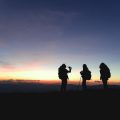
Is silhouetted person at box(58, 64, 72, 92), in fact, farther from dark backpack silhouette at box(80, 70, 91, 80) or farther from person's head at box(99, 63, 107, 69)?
person's head at box(99, 63, 107, 69)

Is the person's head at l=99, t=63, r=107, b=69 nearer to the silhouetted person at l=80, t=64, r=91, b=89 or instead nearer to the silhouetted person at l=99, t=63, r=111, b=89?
the silhouetted person at l=99, t=63, r=111, b=89

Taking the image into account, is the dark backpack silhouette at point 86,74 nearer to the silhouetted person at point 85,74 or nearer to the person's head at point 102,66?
the silhouetted person at point 85,74

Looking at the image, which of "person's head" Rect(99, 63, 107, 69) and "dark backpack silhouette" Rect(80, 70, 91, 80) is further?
"dark backpack silhouette" Rect(80, 70, 91, 80)

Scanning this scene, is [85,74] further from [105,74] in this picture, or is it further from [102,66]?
[105,74]

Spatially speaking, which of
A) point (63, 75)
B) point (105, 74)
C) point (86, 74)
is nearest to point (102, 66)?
point (105, 74)

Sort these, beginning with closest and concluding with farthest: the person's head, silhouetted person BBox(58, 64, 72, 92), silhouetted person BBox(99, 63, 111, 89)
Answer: silhouetted person BBox(58, 64, 72, 92) < silhouetted person BBox(99, 63, 111, 89) < the person's head

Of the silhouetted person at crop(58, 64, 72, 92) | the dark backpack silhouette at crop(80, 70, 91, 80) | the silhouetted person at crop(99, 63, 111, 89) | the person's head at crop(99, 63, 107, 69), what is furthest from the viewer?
the dark backpack silhouette at crop(80, 70, 91, 80)

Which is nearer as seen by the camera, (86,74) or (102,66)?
(102,66)

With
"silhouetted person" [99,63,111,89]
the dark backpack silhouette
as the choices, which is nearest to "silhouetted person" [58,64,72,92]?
the dark backpack silhouette

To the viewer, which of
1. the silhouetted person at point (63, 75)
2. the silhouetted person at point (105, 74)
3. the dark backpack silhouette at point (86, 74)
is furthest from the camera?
the dark backpack silhouette at point (86, 74)

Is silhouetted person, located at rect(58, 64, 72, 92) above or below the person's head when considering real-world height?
below

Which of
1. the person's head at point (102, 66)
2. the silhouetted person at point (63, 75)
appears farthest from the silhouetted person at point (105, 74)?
the silhouetted person at point (63, 75)

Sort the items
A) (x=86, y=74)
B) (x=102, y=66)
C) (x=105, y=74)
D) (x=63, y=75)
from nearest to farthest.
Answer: (x=63, y=75)
(x=105, y=74)
(x=102, y=66)
(x=86, y=74)

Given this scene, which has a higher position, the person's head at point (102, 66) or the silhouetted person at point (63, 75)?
the person's head at point (102, 66)
